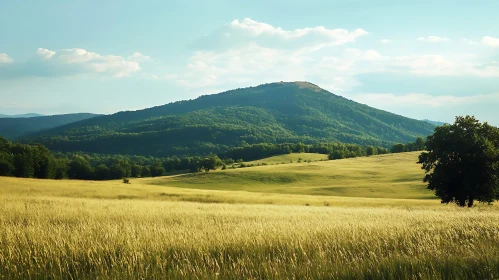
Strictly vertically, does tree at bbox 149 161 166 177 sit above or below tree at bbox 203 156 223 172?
below

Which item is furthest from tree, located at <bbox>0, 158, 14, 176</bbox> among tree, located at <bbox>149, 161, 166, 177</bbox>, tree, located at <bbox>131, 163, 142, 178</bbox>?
tree, located at <bbox>149, 161, 166, 177</bbox>

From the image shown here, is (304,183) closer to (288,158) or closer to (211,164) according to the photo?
(211,164)

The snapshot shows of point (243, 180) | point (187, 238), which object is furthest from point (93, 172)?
point (187, 238)

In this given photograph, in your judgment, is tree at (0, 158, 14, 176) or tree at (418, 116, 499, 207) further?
tree at (0, 158, 14, 176)

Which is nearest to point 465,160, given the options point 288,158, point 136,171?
point 136,171

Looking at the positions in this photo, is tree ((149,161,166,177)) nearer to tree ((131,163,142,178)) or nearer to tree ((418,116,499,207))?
tree ((131,163,142,178))

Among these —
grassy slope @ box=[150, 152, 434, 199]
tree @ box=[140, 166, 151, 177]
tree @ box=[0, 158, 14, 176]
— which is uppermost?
tree @ box=[0, 158, 14, 176]

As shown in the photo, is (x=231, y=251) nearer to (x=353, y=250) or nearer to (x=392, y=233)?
(x=353, y=250)

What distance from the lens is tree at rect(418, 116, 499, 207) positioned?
37.2m

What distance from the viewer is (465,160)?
124 feet

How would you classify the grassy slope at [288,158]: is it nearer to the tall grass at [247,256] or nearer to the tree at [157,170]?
the tree at [157,170]

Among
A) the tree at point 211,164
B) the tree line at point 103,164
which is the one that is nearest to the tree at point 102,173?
the tree line at point 103,164

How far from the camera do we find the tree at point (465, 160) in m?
37.2

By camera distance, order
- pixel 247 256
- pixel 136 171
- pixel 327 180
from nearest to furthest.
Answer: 1. pixel 247 256
2. pixel 327 180
3. pixel 136 171
